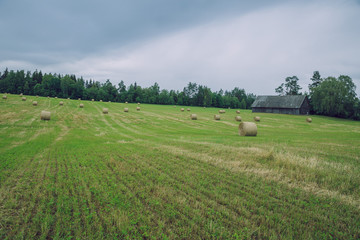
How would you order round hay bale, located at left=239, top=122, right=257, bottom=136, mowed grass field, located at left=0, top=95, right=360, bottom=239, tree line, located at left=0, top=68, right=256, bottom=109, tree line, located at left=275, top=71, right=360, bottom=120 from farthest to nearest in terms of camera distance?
1. tree line, located at left=0, top=68, right=256, bottom=109
2. tree line, located at left=275, top=71, right=360, bottom=120
3. round hay bale, located at left=239, top=122, right=257, bottom=136
4. mowed grass field, located at left=0, top=95, right=360, bottom=239

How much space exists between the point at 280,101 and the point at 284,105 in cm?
327

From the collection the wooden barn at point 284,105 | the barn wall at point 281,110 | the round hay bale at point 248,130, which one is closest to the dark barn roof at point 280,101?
the wooden barn at point 284,105

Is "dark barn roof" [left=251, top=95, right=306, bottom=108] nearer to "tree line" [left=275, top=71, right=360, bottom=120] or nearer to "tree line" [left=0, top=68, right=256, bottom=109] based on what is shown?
"tree line" [left=275, top=71, right=360, bottom=120]

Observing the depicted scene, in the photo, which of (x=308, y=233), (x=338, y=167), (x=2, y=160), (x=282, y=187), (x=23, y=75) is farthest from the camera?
(x=23, y=75)

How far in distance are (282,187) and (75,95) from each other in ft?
413

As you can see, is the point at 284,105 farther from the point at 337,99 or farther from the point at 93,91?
the point at 93,91

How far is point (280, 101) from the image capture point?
72750 millimetres

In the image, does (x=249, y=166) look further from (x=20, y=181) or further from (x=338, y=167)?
(x=20, y=181)

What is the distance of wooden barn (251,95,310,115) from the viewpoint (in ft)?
221

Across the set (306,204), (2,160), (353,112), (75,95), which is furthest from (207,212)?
(75,95)

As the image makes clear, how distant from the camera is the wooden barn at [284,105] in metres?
67.3

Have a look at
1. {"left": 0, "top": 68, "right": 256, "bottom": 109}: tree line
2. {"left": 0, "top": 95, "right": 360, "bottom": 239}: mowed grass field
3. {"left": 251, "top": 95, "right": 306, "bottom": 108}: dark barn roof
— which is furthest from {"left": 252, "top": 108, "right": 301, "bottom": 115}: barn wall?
{"left": 0, "top": 95, "right": 360, "bottom": 239}: mowed grass field

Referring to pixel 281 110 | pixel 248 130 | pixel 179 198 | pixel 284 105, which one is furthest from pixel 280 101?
pixel 179 198

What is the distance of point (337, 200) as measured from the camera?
521 cm
